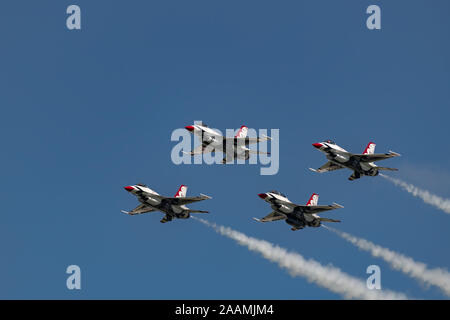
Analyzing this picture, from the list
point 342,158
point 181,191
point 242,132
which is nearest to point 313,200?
point 342,158

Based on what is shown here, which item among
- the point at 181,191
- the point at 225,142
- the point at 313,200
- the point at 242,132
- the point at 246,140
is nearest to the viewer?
the point at 313,200

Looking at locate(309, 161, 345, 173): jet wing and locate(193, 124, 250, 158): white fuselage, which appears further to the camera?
locate(309, 161, 345, 173): jet wing

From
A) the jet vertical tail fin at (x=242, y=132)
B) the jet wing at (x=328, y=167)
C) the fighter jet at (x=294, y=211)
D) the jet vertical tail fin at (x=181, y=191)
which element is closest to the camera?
the fighter jet at (x=294, y=211)

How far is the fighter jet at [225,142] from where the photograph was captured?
156500mm

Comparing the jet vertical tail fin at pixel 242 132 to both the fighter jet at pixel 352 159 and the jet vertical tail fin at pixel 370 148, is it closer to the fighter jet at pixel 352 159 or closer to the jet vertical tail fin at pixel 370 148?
the fighter jet at pixel 352 159

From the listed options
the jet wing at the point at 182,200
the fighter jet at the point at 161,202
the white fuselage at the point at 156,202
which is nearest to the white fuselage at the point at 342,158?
the jet wing at the point at 182,200

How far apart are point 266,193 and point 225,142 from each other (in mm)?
11471

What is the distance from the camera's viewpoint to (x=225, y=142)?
158m

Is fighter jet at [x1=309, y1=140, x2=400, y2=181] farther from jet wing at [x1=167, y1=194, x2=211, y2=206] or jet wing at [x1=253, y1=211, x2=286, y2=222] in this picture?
jet wing at [x1=167, y1=194, x2=211, y2=206]

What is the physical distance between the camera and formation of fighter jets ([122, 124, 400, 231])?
152 meters

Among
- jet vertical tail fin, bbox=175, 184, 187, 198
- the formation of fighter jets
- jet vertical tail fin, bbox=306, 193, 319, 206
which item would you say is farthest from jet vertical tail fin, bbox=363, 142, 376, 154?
jet vertical tail fin, bbox=175, 184, 187, 198

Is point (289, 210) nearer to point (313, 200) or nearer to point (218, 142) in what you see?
point (313, 200)
